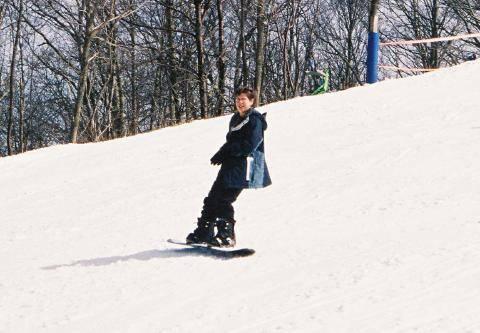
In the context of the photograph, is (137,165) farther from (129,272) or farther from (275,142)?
(129,272)

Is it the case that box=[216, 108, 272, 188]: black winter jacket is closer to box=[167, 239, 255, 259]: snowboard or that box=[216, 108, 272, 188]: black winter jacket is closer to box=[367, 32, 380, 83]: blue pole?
box=[167, 239, 255, 259]: snowboard

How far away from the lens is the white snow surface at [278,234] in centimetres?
390

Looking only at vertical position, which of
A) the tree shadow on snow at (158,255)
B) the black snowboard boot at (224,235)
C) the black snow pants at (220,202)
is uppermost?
the black snow pants at (220,202)

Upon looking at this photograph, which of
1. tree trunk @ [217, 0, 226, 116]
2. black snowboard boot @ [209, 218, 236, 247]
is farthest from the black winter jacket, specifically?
tree trunk @ [217, 0, 226, 116]

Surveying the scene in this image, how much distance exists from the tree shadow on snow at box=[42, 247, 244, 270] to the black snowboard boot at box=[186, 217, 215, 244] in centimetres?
7

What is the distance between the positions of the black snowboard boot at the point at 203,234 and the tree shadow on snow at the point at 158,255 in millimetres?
72

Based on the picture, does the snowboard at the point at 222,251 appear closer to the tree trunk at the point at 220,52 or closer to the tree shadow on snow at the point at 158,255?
the tree shadow on snow at the point at 158,255

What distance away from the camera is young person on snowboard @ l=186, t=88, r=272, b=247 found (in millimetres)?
5348

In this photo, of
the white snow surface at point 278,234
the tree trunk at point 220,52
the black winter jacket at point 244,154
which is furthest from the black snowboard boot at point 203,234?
the tree trunk at point 220,52

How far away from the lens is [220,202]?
558 cm

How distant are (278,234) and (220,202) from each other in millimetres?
638

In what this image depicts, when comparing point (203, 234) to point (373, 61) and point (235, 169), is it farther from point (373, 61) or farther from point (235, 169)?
point (373, 61)

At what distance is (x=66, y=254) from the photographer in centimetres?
570

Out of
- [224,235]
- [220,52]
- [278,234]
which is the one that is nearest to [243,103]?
[224,235]
